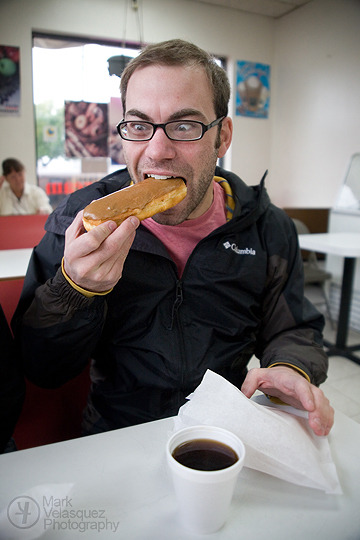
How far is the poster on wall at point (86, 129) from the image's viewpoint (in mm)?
5656

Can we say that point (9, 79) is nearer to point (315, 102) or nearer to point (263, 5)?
point (263, 5)

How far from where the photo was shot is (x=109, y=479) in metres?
0.70

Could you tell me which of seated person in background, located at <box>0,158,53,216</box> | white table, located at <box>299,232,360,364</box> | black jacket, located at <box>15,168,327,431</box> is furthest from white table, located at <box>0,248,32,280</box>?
seated person in background, located at <box>0,158,53,216</box>

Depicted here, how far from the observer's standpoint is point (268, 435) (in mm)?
722

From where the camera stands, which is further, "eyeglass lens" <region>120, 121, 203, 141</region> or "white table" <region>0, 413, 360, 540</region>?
"eyeglass lens" <region>120, 121, 203, 141</region>

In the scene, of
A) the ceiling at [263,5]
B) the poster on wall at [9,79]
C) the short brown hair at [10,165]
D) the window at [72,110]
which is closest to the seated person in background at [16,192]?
the short brown hair at [10,165]

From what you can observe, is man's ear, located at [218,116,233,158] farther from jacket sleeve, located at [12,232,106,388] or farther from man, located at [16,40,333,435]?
jacket sleeve, located at [12,232,106,388]

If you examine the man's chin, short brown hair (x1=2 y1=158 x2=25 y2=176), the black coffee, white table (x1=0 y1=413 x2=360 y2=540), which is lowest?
white table (x1=0 y1=413 x2=360 y2=540)

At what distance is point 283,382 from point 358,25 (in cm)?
592

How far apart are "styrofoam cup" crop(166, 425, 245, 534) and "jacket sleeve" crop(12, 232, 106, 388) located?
0.48 m

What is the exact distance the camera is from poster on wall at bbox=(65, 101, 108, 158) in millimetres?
5656

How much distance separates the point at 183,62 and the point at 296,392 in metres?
0.95

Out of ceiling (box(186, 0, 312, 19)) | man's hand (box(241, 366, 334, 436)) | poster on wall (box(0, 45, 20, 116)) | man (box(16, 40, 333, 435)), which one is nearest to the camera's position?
man's hand (box(241, 366, 334, 436))

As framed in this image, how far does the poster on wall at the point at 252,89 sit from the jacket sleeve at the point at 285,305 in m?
5.75
